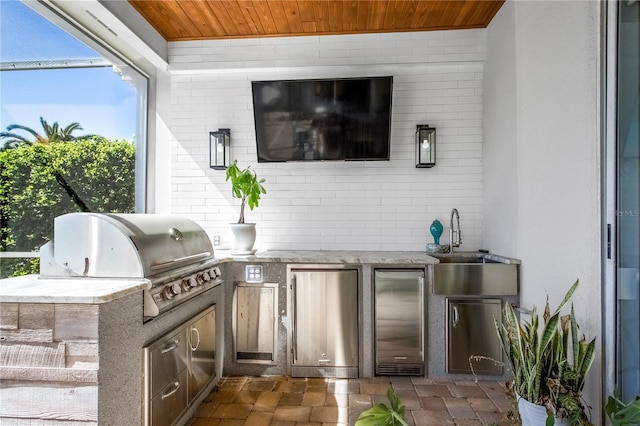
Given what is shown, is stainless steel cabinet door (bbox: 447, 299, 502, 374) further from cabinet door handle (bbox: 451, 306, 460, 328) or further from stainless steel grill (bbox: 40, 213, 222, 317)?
stainless steel grill (bbox: 40, 213, 222, 317)

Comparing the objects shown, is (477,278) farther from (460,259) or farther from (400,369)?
(400,369)

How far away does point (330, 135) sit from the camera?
3465 mm

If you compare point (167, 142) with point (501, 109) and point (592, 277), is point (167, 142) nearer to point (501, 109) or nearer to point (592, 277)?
point (501, 109)

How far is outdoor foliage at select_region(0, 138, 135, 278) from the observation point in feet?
7.31

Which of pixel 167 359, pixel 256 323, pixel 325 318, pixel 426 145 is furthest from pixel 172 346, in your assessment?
pixel 426 145

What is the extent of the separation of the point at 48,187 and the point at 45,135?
0.38m

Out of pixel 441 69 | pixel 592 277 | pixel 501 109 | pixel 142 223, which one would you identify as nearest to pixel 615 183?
pixel 592 277

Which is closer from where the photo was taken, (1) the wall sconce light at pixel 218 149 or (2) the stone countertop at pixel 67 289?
(2) the stone countertop at pixel 67 289

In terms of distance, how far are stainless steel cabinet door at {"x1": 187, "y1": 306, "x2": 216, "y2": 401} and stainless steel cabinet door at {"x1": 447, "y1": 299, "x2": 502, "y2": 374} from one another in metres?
1.92

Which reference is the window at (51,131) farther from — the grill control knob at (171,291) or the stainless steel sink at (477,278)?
the stainless steel sink at (477,278)

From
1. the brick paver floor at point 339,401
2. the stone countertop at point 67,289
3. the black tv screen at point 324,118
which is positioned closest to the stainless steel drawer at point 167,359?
the stone countertop at point 67,289

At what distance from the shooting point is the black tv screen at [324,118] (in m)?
3.38

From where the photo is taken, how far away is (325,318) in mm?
2902

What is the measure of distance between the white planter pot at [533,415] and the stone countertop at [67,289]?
217cm
